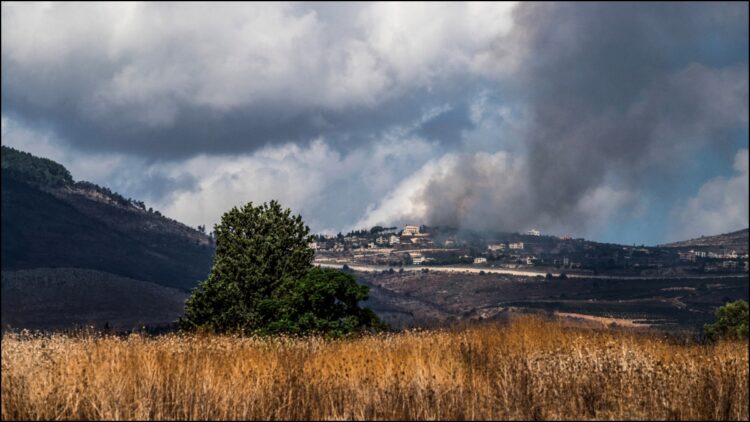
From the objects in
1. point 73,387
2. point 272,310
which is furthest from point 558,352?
point 272,310

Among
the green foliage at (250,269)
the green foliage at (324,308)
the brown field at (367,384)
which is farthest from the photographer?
the green foliage at (250,269)

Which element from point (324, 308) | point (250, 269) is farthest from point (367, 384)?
point (250, 269)

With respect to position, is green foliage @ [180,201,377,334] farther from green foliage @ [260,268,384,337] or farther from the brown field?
the brown field

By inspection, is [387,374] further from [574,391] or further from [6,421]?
[6,421]

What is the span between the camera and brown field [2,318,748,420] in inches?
554

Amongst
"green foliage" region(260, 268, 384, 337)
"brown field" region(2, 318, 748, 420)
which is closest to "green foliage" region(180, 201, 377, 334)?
"green foliage" region(260, 268, 384, 337)

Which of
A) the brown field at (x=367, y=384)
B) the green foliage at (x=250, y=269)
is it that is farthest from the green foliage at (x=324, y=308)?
the brown field at (x=367, y=384)

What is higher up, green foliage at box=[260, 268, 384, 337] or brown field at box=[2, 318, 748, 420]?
green foliage at box=[260, 268, 384, 337]

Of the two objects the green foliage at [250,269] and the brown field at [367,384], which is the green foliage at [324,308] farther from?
the brown field at [367,384]

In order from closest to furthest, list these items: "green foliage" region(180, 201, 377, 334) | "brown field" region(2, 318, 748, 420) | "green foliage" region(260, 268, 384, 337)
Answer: "brown field" region(2, 318, 748, 420) < "green foliage" region(260, 268, 384, 337) < "green foliage" region(180, 201, 377, 334)

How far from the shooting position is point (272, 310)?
3369cm

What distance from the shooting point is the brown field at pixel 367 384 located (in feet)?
46.2

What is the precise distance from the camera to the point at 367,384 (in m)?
15.8

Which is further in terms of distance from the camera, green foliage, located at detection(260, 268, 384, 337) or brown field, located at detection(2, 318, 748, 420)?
green foliage, located at detection(260, 268, 384, 337)
